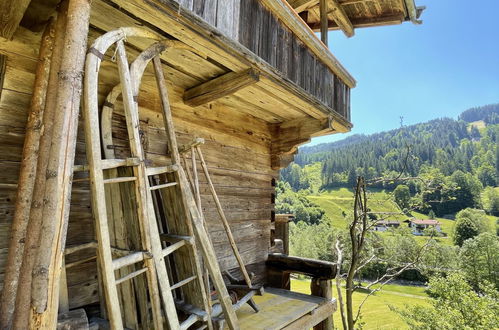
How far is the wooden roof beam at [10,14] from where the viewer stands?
1.66 meters

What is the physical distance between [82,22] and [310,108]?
2.88 m

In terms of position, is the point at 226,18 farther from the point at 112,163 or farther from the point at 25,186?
the point at 25,186

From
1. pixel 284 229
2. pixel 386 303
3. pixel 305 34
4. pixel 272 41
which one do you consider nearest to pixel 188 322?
pixel 272 41

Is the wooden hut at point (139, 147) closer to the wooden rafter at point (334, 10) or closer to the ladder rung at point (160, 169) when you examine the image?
the ladder rung at point (160, 169)

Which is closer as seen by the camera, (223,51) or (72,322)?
(72,322)

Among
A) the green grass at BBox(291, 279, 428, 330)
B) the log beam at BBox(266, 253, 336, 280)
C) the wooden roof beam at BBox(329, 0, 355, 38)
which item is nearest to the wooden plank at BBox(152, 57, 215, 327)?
the log beam at BBox(266, 253, 336, 280)

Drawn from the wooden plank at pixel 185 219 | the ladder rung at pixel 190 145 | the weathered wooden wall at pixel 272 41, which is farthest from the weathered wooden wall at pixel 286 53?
the ladder rung at pixel 190 145

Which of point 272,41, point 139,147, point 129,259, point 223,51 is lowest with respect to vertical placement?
point 129,259

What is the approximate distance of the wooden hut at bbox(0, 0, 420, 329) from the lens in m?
1.54

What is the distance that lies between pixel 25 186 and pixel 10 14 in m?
1.05

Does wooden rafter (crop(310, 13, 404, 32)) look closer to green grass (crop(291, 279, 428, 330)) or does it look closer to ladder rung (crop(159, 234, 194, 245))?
ladder rung (crop(159, 234, 194, 245))

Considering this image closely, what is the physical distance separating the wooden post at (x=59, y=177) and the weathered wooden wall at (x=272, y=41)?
73 cm

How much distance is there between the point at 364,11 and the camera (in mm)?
5539

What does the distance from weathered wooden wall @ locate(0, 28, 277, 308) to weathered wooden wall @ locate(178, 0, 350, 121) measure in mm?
811
